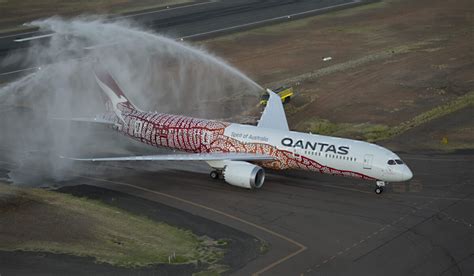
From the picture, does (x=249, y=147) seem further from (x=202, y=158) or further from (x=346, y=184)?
(x=346, y=184)

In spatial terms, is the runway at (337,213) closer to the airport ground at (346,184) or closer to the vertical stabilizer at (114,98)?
the airport ground at (346,184)

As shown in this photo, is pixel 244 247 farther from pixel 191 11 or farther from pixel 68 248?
pixel 191 11

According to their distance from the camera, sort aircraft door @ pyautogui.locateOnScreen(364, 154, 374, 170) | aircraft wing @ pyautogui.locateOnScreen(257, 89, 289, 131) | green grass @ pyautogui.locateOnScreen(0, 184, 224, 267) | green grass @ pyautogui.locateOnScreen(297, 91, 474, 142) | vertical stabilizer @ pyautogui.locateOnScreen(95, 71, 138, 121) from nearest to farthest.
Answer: green grass @ pyautogui.locateOnScreen(0, 184, 224, 267), aircraft door @ pyautogui.locateOnScreen(364, 154, 374, 170), aircraft wing @ pyautogui.locateOnScreen(257, 89, 289, 131), vertical stabilizer @ pyautogui.locateOnScreen(95, 71, 138, 121), green grass @ pyautogui.locateOnScreen(297, 91, 474, 142)

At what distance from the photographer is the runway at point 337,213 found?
2149 inches

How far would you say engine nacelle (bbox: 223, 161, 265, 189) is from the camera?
226 ft

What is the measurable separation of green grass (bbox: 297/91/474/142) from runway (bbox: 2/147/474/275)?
763 cm

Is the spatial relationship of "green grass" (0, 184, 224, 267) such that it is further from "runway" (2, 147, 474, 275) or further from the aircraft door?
the aircraft door

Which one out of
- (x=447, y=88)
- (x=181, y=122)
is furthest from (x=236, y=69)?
(x=181, y=122)

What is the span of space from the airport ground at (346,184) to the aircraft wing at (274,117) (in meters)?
7.50

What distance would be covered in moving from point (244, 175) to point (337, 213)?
9616 millimetres

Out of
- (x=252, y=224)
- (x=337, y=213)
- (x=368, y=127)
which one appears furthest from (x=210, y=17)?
(x=252, y=224)

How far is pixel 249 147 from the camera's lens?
73.1m

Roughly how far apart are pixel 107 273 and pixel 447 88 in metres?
67.9

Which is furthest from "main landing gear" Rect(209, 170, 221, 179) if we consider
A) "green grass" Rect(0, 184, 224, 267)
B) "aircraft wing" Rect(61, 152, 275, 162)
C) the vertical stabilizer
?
the vertical stabilizer
